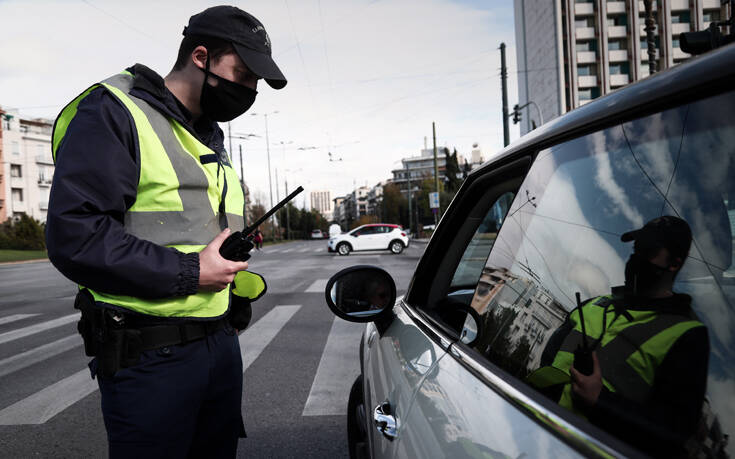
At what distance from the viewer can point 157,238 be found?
1.53 m

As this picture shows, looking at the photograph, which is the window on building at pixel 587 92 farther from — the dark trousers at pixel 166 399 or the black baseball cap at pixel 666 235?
the black baseball cap at pixel 666 235

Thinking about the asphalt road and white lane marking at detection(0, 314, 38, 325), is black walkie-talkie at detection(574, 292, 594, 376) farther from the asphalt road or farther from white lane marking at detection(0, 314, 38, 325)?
white lane marking at detection(0, 314, 38, 325)

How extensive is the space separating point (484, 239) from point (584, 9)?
5857 centimetres

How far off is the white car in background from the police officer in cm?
2425

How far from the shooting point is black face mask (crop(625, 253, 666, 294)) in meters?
0.78

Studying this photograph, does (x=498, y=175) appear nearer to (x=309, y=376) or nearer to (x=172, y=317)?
(x=172, y=317)

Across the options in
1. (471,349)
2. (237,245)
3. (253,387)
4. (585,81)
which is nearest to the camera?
(471,349)

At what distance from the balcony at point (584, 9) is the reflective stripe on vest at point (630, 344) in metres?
58.8

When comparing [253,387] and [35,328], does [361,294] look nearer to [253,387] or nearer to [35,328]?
[253,387]

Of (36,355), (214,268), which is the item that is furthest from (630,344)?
(36,355)

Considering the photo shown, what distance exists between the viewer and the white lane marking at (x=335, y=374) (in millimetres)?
3615

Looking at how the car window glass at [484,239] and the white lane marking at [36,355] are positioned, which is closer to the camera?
the car window glass at [484,239]

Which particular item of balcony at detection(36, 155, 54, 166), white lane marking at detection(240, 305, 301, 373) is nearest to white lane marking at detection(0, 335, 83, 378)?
white lane marking at detection(240, 305, 301, 373)

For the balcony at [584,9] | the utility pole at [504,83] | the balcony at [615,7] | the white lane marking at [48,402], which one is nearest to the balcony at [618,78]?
the balcony at [615,7]
